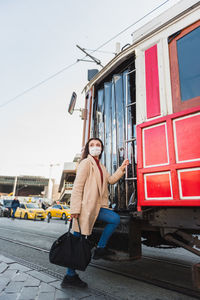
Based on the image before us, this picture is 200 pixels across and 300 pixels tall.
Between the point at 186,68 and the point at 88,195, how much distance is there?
197 centimetres

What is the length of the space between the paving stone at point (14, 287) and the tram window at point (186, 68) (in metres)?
2.74

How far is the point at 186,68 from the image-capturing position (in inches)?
103

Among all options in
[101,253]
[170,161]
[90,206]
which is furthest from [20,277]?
[170,161]

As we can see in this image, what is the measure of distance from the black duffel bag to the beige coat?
0.14 metres

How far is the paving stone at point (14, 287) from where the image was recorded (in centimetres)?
235

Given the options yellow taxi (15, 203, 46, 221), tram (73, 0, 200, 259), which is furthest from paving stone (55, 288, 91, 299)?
yellow taxi (15, 203, 46, 221)

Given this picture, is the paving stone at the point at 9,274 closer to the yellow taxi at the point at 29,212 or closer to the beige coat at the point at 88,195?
the beige coat at the point at 88,195

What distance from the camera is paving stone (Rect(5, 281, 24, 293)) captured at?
92.6 inches

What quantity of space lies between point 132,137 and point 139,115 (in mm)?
490

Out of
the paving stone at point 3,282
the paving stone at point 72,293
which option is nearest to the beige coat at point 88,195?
the paving stone at point 72,293

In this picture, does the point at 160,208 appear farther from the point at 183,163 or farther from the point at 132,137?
the point at 132,137

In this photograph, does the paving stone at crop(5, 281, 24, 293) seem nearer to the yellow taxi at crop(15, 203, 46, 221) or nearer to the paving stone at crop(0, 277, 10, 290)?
the paving stone at crop(0, 277, 10, 290)

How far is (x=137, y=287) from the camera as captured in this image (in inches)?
102

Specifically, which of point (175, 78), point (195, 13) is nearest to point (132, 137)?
point (175, 78)
